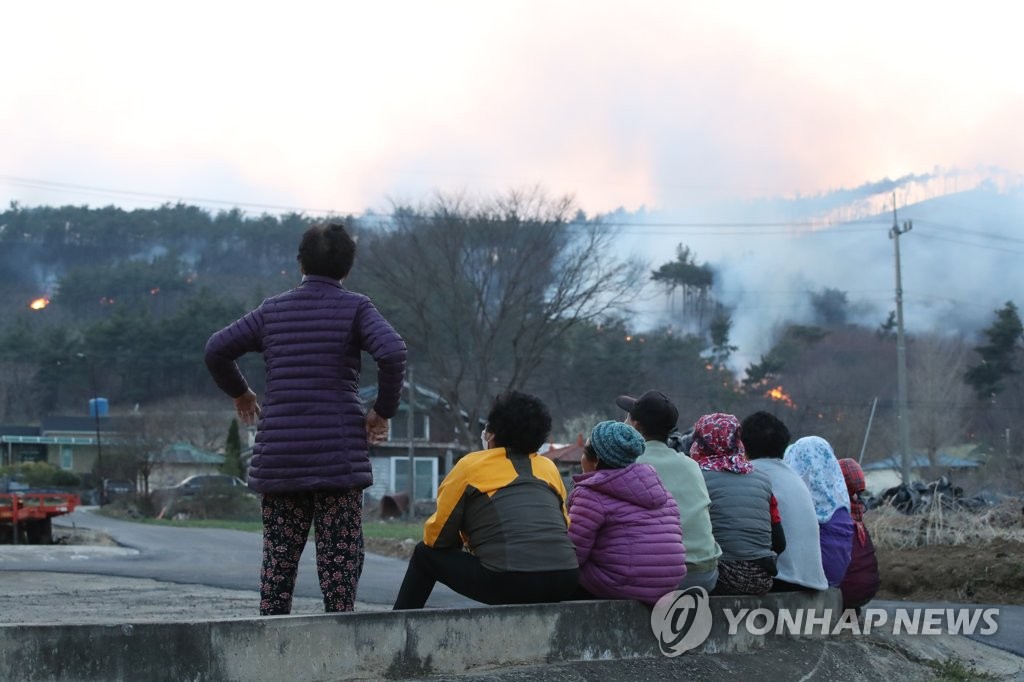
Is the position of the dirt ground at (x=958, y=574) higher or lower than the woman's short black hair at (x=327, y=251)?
lower

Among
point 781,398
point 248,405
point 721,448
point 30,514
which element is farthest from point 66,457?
point 248,405

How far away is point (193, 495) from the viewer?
46.8 meters

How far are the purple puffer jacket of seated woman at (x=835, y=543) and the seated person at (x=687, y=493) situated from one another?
125 centimetres

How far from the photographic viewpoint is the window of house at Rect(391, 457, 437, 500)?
60.3 m

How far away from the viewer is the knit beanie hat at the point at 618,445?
551 centimetres

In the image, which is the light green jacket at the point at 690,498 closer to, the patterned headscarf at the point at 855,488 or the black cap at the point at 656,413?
the black cap at the point at 656,413

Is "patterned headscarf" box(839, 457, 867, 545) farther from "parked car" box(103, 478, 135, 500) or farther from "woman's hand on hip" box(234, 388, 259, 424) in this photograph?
"parked car" box(103, 478, 135, 500)

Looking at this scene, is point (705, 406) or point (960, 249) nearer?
point (705, 406)

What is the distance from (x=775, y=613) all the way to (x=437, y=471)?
5549 cm

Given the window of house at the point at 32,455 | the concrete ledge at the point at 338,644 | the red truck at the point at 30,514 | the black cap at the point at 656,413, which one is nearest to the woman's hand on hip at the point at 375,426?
the concrete ledge at the point at 338,644

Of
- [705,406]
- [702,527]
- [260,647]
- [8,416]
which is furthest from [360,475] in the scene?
[8,416]

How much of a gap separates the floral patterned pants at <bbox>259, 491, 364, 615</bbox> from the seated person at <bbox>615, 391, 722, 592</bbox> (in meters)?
1.70

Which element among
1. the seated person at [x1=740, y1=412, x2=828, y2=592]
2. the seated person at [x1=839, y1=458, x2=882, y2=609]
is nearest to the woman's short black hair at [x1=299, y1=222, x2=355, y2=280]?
the seated person at [x1=740, y1=412, x2=828, y2=592]

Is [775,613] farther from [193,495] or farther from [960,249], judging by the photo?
[960,249]
